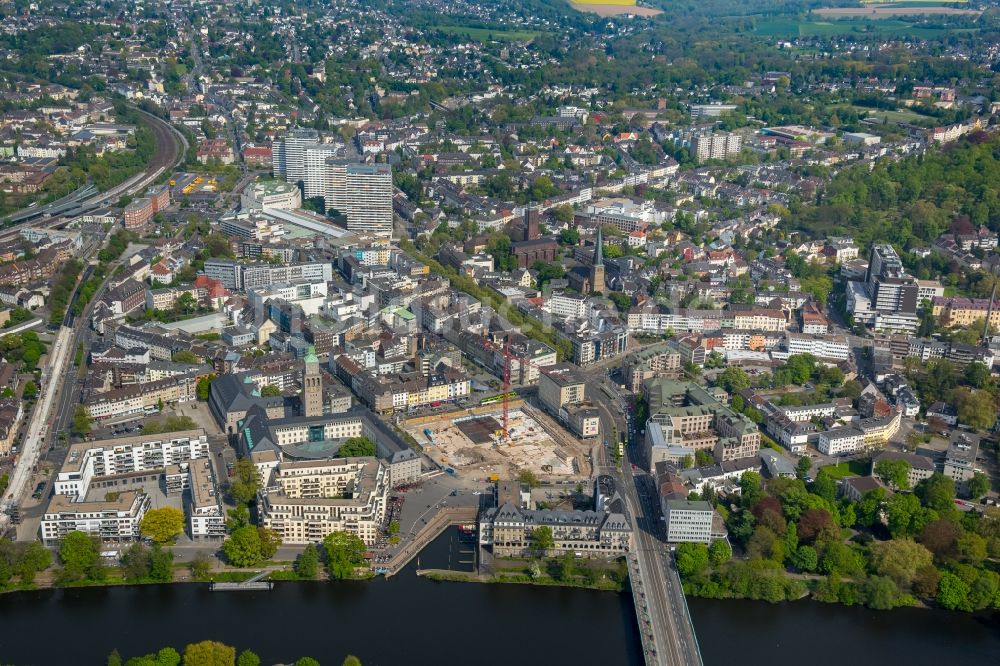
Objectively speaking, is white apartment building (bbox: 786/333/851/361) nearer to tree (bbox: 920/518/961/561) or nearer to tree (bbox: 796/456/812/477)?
tree (bbox: 796/456/812/477)

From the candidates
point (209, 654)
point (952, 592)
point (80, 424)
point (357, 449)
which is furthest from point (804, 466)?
point (80, 424)

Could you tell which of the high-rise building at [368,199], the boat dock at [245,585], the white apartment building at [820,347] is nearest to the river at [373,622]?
the boat dock at [245,585]

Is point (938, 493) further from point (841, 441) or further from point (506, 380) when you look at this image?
point (506, 380)

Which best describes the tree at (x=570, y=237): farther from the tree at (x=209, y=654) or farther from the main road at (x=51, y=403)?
the tree at (x=209, y=654)

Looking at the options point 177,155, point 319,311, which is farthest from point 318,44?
point 319,311

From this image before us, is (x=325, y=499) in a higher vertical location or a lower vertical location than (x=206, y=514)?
higher

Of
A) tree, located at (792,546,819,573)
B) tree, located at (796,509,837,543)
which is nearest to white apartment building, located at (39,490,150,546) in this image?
tree, located at (792,546,819,573)

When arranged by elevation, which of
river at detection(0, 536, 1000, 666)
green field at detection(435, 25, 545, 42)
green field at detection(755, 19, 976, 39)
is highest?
green field at detection(755, 19, 976, 39)
